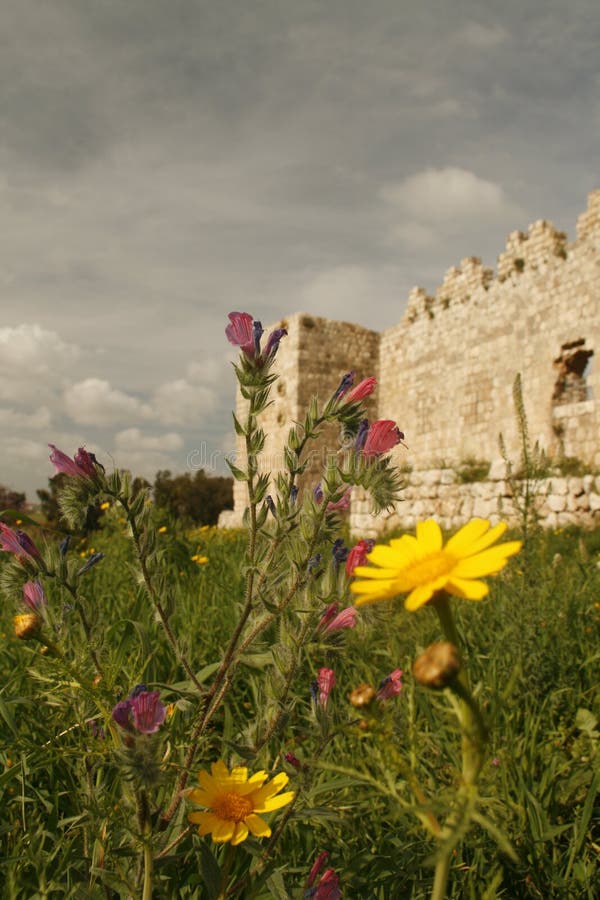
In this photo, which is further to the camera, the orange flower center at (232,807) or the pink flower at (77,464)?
the pink flower at (77,464)

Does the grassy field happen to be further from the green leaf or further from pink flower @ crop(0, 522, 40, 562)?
pink flower @ crop(0, 522, 40, 562)

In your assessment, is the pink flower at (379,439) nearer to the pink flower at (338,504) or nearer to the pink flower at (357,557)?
the pink flower at (338,504)

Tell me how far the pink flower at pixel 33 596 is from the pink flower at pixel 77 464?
Result: 0.22 m

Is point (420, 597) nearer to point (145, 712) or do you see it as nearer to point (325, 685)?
point (145, 712)

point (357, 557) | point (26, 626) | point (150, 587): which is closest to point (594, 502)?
point (357, 557)

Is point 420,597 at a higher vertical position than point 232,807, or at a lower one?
higher

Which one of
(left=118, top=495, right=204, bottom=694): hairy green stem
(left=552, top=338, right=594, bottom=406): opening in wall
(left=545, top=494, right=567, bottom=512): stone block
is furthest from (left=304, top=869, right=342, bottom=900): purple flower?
(left=552, top=338, right=594, bottom=406): opening in wall

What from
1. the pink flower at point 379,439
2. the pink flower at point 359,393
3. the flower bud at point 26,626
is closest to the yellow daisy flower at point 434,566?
the pink flower at point 379,439

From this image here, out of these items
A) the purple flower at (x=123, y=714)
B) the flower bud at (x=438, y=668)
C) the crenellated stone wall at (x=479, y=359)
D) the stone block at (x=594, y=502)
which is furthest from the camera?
the crenellated stone wall at (x=479, y=359)

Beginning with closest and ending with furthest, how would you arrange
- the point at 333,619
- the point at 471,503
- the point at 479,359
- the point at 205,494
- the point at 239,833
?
the point at 239,833 < the point at 333,619 < the point at 471,503 < the point at 479,359 < the point at 205,494

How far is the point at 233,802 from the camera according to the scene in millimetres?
1027

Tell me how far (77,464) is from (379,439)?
54 cm

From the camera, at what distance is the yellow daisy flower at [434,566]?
0.63 metres

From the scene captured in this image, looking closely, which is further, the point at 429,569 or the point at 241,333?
the point at 241,333
